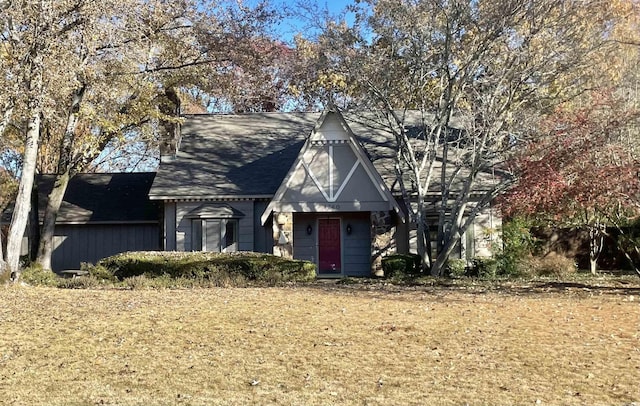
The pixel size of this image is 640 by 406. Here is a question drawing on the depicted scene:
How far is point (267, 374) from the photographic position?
7660 millimetres

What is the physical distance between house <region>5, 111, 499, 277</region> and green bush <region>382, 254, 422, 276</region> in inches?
57.0

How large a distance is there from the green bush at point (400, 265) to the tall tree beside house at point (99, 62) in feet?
29.6

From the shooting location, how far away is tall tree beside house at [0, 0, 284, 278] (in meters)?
14.4

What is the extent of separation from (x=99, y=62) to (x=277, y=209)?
7076 millimetres

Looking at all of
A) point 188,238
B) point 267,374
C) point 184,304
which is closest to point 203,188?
point 188,238

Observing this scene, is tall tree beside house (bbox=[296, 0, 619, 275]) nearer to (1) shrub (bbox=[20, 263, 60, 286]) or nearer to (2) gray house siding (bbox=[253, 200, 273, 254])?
(2) gray house siding (bbox=[253, 200, 273, 254])

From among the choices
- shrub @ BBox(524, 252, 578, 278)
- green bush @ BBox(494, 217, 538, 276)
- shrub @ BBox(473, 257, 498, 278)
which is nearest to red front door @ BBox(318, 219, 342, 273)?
shrub @ BBox(473, 257, 498, 278)

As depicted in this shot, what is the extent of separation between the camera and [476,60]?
17.4 metres

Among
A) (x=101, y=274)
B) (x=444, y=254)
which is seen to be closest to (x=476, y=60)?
(x=444, y=254)

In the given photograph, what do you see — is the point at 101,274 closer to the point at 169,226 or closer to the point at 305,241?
the point at 169,226

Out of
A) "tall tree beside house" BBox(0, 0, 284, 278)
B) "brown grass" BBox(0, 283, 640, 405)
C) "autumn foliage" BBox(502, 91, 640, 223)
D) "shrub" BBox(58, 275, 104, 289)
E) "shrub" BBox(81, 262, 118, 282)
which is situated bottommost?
"brown grass" BBox(0, 283, 640, 405)

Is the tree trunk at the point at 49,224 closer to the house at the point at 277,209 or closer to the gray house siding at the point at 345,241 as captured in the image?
the house at the point at 277,209

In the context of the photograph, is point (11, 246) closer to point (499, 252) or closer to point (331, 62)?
point (331, 62)

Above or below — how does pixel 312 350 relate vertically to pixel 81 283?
below
